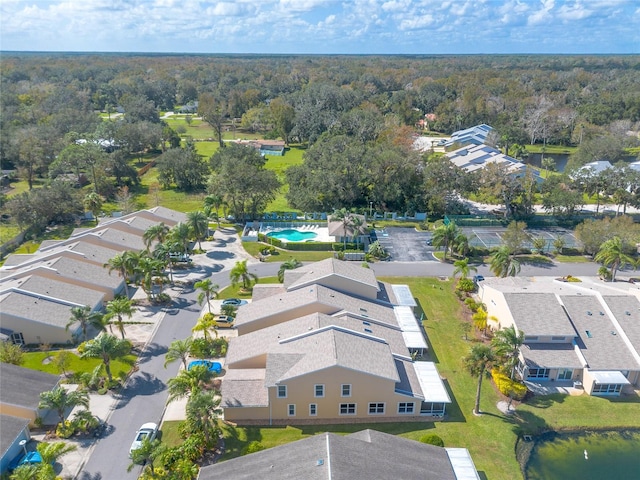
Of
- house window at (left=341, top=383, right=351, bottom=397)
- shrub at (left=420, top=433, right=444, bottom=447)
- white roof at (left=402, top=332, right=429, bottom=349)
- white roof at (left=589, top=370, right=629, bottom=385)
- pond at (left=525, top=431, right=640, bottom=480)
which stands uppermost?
house window at (left=341, top=383, right=351, bottom=397)

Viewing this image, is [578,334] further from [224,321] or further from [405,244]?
[224,321]

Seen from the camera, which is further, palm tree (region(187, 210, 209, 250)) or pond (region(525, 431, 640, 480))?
palm tree (region(187, 210, 209, 250))

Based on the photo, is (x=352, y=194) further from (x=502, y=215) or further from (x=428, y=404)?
(x=428, y=404)

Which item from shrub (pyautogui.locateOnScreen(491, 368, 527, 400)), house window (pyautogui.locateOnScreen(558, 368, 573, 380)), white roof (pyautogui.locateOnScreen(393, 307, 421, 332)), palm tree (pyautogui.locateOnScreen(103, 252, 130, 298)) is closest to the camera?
shrub (pyautogui.locateOnScreen(491, 368, 527, 400))

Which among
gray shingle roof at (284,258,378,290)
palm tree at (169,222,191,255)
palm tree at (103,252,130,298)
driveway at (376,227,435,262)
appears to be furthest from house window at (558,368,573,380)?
palm tree at (169,222,191,255)

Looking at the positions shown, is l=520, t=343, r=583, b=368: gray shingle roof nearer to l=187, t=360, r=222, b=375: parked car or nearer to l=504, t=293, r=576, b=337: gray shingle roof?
l=504, t=293, r=576, b=337: gray shingle roof

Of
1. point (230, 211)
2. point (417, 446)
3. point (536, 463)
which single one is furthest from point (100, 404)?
point (230, 211)

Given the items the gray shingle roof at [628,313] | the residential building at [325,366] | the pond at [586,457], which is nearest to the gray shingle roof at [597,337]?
the gray shingle roof at [628,313]
